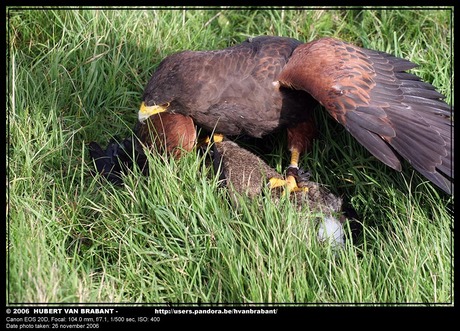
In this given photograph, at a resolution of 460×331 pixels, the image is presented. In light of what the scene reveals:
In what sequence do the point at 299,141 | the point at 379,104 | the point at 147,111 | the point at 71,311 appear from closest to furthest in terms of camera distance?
the point at 71,311 → the point at 379,104 → the point at 147,111 → the point at 299,141

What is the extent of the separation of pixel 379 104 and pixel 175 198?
1.69 m

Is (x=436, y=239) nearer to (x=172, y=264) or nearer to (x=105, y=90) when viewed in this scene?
(x=172, y=264)

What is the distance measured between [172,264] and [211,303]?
1.21 ft

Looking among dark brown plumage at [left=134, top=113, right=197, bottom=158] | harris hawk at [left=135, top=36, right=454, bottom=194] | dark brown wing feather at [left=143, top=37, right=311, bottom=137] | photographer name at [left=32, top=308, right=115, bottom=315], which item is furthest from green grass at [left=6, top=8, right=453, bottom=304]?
dark brown wing feather at [left=143, top=37, right=311, bottom=137]

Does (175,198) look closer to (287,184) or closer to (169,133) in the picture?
(169,133)

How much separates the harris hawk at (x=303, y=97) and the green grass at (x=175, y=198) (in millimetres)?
334

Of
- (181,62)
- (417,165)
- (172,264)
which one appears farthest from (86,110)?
(417,165)

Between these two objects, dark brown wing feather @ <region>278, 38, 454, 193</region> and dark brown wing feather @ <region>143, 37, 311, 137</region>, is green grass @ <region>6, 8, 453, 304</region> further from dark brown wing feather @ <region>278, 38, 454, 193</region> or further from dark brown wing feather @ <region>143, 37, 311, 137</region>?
dark brown wing feather @ <region>143, 37, 311, 137</region>

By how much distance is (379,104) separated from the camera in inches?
226

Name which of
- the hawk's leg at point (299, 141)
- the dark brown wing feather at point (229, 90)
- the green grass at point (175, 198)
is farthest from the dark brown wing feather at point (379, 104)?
the hawk's leg at point (299, 141)

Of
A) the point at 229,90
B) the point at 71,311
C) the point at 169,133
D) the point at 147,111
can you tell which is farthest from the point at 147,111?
the point at 71,311

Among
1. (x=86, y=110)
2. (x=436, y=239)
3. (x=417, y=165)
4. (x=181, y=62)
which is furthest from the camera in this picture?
(x=86, y=110)
